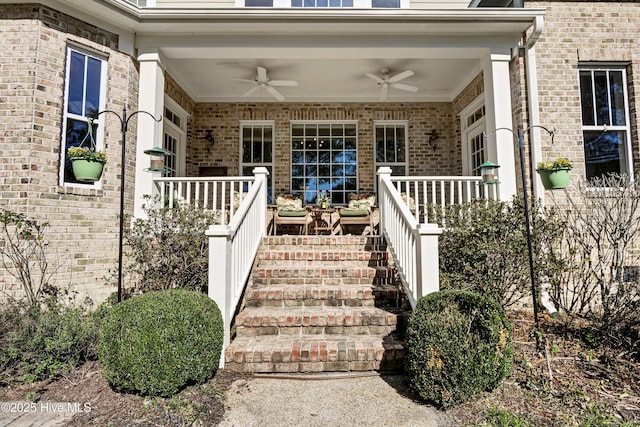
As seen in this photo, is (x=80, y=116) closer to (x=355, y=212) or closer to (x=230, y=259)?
(x=230, y=259)

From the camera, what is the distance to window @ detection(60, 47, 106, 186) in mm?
4906

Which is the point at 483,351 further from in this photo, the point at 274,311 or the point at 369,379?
the point at 274,311

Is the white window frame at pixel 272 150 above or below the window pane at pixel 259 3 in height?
below

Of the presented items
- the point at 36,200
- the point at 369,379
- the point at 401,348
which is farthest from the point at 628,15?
the point at 36,200

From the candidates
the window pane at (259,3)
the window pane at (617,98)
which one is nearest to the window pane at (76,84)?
the window pane at (259,3)

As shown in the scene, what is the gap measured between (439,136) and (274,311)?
6.14 m

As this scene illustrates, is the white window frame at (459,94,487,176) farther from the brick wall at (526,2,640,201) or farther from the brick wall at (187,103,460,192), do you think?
the brick wall at (526,2,640,201)

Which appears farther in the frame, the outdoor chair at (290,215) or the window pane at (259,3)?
the window pane at (259,3)

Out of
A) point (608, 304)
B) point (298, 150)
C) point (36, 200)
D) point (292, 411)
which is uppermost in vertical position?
point (298, 150)

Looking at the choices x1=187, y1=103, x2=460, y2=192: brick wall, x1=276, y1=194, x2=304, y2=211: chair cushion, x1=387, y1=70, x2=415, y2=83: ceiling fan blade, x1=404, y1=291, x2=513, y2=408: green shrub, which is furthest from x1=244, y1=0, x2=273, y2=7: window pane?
x1=404, y1=291, x2=513, y2=408: green shrub

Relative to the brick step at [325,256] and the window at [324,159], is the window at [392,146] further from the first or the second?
the brick step at [325,256]

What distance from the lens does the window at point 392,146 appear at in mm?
8484

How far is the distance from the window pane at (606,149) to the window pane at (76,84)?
755cm

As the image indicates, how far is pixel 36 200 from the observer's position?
453 centimetres
